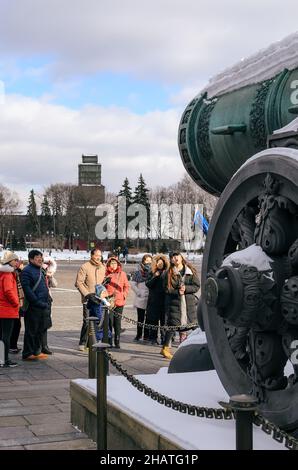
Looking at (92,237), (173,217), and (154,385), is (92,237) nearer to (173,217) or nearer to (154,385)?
(173,217)

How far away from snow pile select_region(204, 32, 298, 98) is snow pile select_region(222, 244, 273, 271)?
1267 mm

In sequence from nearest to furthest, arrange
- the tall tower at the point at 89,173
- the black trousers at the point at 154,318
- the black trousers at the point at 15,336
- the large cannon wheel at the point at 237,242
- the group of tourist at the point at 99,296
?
the large cannon wheel at the point at 237,242 → the group of tourist at the point at 99,296 → the black trousers at the point at 15,336 → the black trousers at the point at 154,318 → the tall tower at the point at 89,173

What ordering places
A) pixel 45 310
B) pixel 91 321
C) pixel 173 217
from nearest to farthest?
pixel 91 321, pixel 45 310, pixel 173 217

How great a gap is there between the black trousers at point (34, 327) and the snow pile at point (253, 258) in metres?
5.64

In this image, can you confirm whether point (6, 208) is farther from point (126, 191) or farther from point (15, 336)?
point (15, 336)

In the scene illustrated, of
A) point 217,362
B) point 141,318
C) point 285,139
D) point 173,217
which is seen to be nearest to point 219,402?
point 217,362

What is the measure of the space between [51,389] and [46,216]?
8103cm

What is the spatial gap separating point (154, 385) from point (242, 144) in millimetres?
1734

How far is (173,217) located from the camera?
68.3m

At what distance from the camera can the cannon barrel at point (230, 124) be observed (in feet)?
13.5

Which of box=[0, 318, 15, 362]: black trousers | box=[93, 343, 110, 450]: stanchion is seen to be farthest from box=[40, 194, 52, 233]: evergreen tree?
box=[93, 343, 110, 450]: stanchion

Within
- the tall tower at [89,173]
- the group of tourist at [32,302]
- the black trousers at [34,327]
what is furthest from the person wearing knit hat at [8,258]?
the tall tower at [89,173]

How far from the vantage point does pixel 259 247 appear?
355 cm

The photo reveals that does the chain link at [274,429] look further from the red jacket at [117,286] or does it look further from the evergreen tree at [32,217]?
the evergreen tree at [32,217]
